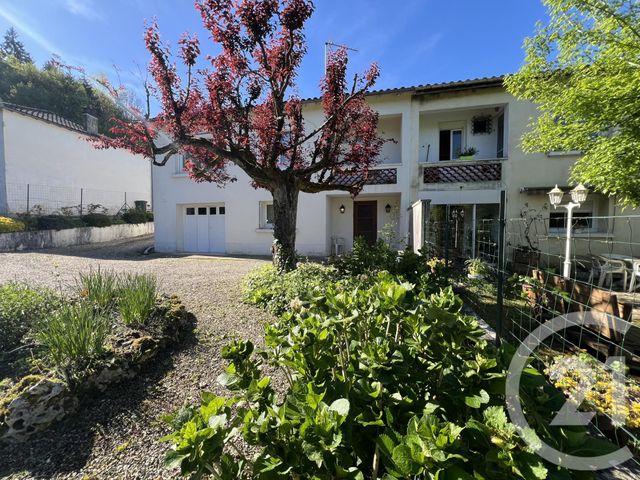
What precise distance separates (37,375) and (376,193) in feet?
35.1

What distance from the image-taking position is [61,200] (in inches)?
614

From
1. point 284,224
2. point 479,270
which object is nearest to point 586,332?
point 479,270

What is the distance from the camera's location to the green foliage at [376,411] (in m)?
0.94

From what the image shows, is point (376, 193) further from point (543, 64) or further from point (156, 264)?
point (156, 264)

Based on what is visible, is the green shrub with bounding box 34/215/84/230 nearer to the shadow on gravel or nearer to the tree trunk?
the tree trunk

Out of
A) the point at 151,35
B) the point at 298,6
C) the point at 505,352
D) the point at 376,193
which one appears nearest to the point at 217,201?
the point at 376,193

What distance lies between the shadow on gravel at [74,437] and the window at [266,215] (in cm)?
1027

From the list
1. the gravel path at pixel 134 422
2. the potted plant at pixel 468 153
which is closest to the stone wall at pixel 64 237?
the gravel path at pixel 134 422

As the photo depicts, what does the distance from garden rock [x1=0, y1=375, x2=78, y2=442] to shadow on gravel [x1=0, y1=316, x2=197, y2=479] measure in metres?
0.06

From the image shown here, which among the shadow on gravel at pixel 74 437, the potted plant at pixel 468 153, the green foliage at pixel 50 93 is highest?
the green foliage at pixel 50 93

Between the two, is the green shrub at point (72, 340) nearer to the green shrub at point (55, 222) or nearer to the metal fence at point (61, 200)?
the green shrub at point (55, 222)

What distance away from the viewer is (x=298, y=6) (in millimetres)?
4910

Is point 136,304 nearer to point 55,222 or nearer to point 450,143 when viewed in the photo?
point 450,143

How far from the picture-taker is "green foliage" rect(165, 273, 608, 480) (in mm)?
943
